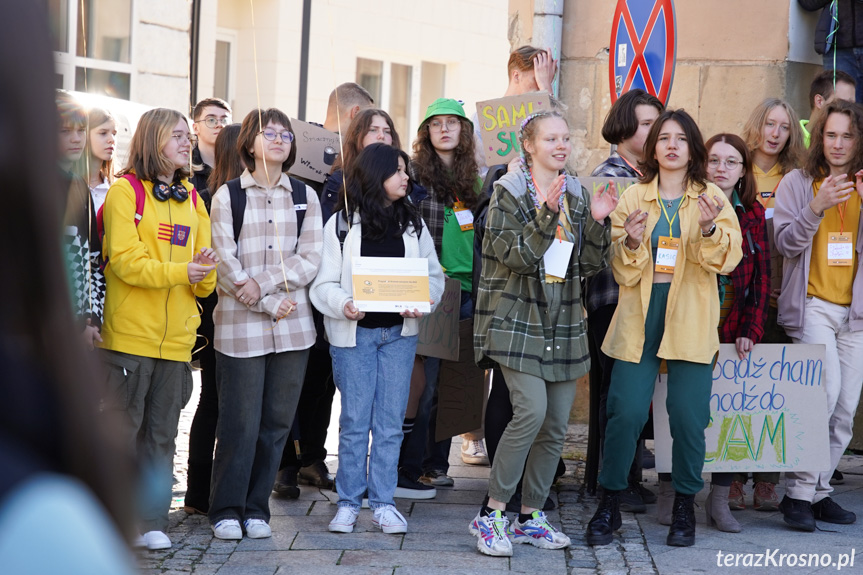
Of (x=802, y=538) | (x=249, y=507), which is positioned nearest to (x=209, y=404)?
(x=249, y=507)

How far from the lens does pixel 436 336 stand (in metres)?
5.60

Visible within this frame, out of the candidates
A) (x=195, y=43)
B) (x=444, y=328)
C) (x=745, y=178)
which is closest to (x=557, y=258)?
(x=444, y=328)

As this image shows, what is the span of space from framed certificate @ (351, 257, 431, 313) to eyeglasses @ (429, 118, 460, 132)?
41.1 inches

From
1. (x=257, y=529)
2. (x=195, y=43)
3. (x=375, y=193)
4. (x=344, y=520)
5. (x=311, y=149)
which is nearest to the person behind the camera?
(x=257, y=529)

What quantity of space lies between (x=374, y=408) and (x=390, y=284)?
24.0 inches

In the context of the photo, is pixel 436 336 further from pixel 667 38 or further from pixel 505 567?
pixel 667 38

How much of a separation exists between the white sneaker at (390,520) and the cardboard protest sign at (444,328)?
2.94ft

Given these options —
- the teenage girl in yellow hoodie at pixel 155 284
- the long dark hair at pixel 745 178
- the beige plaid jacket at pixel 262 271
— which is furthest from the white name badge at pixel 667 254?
the teenage girl in yellow hoodie at pixel 155 284

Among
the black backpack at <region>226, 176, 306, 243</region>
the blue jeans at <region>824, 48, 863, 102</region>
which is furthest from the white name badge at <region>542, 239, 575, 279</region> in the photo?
the blue jeans at <region>824, 48, 863, 102</region>

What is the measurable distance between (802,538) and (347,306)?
2.41 metres

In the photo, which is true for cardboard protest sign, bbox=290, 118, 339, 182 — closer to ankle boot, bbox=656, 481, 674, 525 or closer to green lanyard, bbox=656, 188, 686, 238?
green lanyard, bbox=656, 188, 686, 238

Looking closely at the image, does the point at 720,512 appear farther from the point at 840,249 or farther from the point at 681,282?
the point at 840,249

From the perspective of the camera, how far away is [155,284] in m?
4.47

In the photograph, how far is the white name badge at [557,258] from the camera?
4.73 metres
